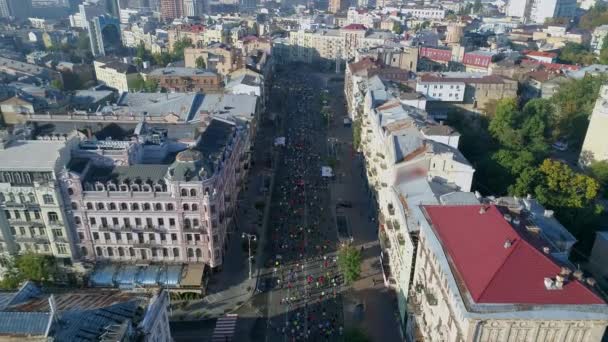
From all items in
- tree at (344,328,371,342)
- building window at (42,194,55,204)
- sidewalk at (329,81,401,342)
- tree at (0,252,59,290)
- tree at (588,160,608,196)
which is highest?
building window at (42,194,55,204)

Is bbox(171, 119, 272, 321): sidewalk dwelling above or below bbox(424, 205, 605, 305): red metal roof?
below

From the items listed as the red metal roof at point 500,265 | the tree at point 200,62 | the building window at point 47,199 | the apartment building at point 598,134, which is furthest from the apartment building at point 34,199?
the tree at point 200,62

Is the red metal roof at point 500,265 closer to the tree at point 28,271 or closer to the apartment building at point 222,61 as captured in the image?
the tree at point 28,271

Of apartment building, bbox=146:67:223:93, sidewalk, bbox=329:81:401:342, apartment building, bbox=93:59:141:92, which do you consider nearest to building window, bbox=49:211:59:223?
sidewalk, bbox=329:81:401:342

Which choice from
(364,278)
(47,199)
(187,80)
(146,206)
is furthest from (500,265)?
(187,80)

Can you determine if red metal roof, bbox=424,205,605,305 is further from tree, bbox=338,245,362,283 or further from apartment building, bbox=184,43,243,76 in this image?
apartment building, bbox=184,43,243,76

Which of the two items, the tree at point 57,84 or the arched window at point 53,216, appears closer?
the arched window at point 53,216

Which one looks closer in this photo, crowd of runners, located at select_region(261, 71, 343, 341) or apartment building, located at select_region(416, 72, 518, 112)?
crowd of runners, located at select_region(261, 71, 343, 341)
